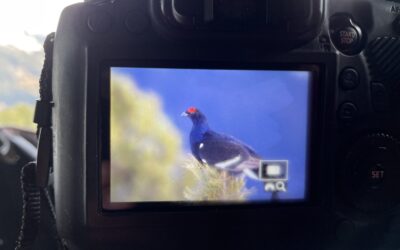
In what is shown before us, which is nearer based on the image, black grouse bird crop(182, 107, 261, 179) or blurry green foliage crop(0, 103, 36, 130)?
black grouse bird crop(182, 107, 261, 179)

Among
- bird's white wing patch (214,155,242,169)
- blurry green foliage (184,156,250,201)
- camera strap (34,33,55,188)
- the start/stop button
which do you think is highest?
the start/stop button

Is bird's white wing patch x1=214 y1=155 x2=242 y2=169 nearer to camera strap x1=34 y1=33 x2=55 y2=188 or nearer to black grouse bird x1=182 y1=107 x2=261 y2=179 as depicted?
black grouse bird x1=182 y1=107 x2=261 y2=179

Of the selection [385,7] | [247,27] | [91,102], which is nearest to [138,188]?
[91,102]

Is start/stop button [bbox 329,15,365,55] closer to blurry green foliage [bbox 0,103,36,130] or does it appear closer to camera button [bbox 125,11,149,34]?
camera button [bbox 125,11,149,34]

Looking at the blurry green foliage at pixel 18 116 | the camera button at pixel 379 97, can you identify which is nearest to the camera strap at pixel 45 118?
the blurry green foliage at pixel 18 116

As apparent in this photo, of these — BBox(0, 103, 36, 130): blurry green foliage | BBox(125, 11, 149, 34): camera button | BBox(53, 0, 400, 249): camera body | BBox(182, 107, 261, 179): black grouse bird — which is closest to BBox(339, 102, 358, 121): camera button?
BBox(53, 0, 400, 249): camera body

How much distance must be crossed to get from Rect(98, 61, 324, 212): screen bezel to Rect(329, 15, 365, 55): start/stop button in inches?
1.5

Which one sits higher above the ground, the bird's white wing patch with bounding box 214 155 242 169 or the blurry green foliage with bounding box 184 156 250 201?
the bird's white wing patch with bounding box 214 155 242 169

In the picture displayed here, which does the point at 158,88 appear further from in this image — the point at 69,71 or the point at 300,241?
the point at 300,241

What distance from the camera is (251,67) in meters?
0.61

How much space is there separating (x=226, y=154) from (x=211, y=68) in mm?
93

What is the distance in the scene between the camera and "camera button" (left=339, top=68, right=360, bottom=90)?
0.63m

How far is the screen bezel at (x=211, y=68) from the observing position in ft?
1.91

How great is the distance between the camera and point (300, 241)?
0.64 metres
